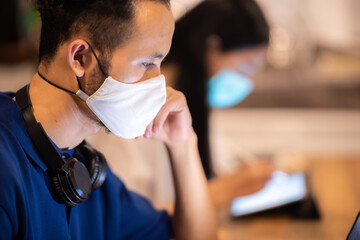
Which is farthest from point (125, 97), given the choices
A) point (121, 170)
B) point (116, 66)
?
point (121, 170)

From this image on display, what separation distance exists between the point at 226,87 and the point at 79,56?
110 cm

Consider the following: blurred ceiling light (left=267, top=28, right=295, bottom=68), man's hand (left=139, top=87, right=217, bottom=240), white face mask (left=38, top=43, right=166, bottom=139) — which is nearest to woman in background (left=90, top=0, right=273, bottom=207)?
man's hand (left=139, top=87, right=217, bottom=240)

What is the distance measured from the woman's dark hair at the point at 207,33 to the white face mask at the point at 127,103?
0.83 meters

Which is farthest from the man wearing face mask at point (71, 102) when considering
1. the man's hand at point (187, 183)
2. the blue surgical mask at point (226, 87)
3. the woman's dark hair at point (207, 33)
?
the blue surgical mask at point (226, 87)

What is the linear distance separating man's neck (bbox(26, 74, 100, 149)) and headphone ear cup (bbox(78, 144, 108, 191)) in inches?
3.6

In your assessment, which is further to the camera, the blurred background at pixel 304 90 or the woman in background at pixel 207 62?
the blurred background at pixel 304 90

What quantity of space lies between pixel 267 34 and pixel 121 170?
0.75 meters

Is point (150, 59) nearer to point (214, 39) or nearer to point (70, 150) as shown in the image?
point (70, 150)

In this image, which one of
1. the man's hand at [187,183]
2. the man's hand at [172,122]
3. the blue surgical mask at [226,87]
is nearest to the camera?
the man's hand at [172,122]

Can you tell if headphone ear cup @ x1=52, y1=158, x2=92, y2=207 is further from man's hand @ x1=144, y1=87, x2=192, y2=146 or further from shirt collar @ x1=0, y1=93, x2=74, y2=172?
man's hand @ x1=144, y1=87, x2=192, y2=146

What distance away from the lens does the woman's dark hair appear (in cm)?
173

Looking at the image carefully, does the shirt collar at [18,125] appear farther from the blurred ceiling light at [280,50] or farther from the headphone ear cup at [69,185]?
the blurred ceiling light at [280,50]

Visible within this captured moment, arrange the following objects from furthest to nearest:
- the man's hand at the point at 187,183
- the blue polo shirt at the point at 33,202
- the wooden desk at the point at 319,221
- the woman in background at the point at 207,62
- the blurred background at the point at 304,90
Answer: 1. the blurred background at the point at 304,90
2. the woman in background at the point at 207,62
3. the wooden desk at the point at 319,221
4. the man's hand at the point at 187,183
5. the blue polo shirt at the point at 33,202

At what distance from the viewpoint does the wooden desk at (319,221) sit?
1.40 metres
